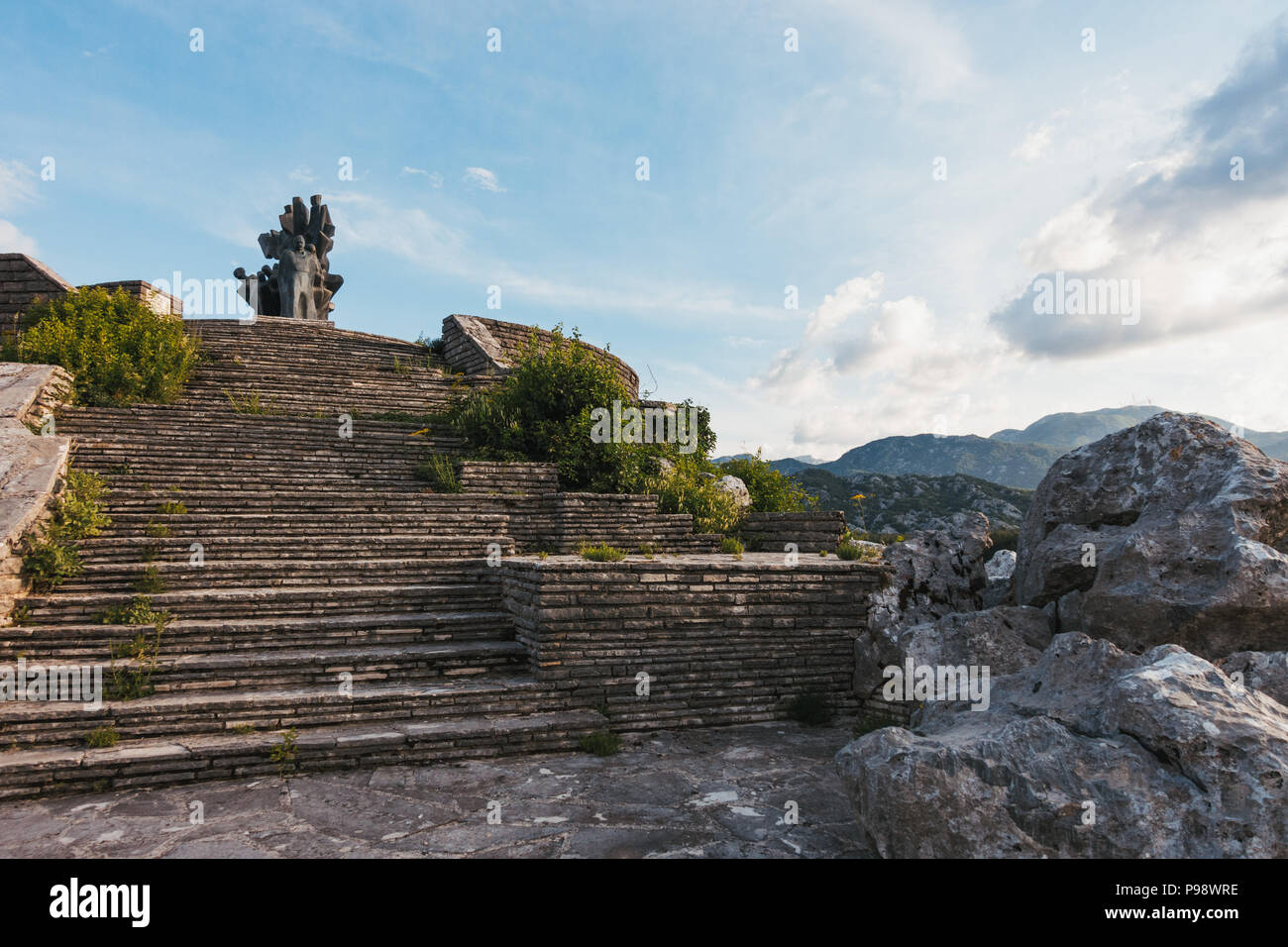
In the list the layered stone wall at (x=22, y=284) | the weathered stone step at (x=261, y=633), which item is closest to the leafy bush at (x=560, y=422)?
the weathered stone step at (x=261, y=633)

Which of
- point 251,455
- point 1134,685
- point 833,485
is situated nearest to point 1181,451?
point 1134,685

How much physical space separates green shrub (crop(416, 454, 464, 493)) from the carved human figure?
13.8m

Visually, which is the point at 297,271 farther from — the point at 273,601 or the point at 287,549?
the point at 273,601

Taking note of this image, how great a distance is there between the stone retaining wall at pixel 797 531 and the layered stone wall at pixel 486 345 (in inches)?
199

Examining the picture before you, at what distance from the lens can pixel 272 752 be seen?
503 centimetres

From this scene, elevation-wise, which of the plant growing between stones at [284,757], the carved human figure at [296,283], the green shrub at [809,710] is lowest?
the green shrub at [809,710]

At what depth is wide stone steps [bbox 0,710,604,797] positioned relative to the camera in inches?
185

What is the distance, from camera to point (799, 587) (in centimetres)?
685

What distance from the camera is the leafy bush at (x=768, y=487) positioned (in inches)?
460

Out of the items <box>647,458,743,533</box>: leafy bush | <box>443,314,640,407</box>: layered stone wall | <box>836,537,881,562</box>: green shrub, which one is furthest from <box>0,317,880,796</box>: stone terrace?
<box>443,314,640,407</box>: layered stone wall

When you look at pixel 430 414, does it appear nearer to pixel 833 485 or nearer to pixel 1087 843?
pixel 1087 843

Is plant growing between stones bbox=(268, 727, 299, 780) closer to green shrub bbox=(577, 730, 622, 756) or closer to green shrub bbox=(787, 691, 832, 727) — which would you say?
green shrub bbox=(577, 730, 622, 756)

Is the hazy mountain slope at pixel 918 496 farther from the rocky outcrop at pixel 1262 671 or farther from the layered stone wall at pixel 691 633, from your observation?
the rocky outcrop at pixel 1262 671

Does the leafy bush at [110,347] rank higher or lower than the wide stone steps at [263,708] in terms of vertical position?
higher
